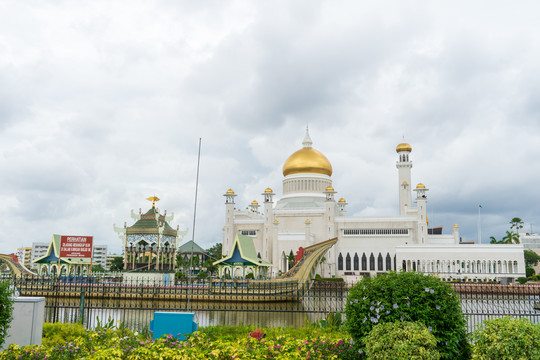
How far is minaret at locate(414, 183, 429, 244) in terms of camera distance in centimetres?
4962

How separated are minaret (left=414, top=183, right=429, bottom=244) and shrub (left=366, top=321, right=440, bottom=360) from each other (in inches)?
1807

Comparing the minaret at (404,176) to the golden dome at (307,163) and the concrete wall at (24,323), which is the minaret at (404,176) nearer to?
the golden dome at (307,163)

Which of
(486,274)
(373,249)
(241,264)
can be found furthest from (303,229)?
(241,264)

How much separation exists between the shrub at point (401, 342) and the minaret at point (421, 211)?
45907 mm

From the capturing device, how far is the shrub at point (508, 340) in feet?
18.7

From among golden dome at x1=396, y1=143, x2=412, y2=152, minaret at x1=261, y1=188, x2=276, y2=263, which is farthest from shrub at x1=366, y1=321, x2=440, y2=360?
golden dome at x1=396, y1=143, x2=412, y2=152

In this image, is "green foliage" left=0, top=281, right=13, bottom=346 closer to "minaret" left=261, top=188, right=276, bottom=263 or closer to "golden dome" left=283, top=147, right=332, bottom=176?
"minaret" left=261, top=188, right=276, bottom=263

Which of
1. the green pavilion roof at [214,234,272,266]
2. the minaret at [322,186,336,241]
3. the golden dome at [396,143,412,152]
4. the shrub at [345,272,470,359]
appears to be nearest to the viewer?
the shrub at [345,272,470,359]

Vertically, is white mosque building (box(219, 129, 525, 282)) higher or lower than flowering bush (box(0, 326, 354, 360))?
higher

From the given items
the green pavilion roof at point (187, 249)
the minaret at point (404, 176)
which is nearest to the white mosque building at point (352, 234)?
the minaret at point (404, 176)

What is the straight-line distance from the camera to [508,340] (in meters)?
5.77

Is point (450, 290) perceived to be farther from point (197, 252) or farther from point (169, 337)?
point (197, 252)

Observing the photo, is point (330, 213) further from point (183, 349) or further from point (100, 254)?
point (100, 254)

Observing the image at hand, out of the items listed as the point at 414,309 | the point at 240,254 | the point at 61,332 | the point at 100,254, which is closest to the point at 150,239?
the point at 240,254
